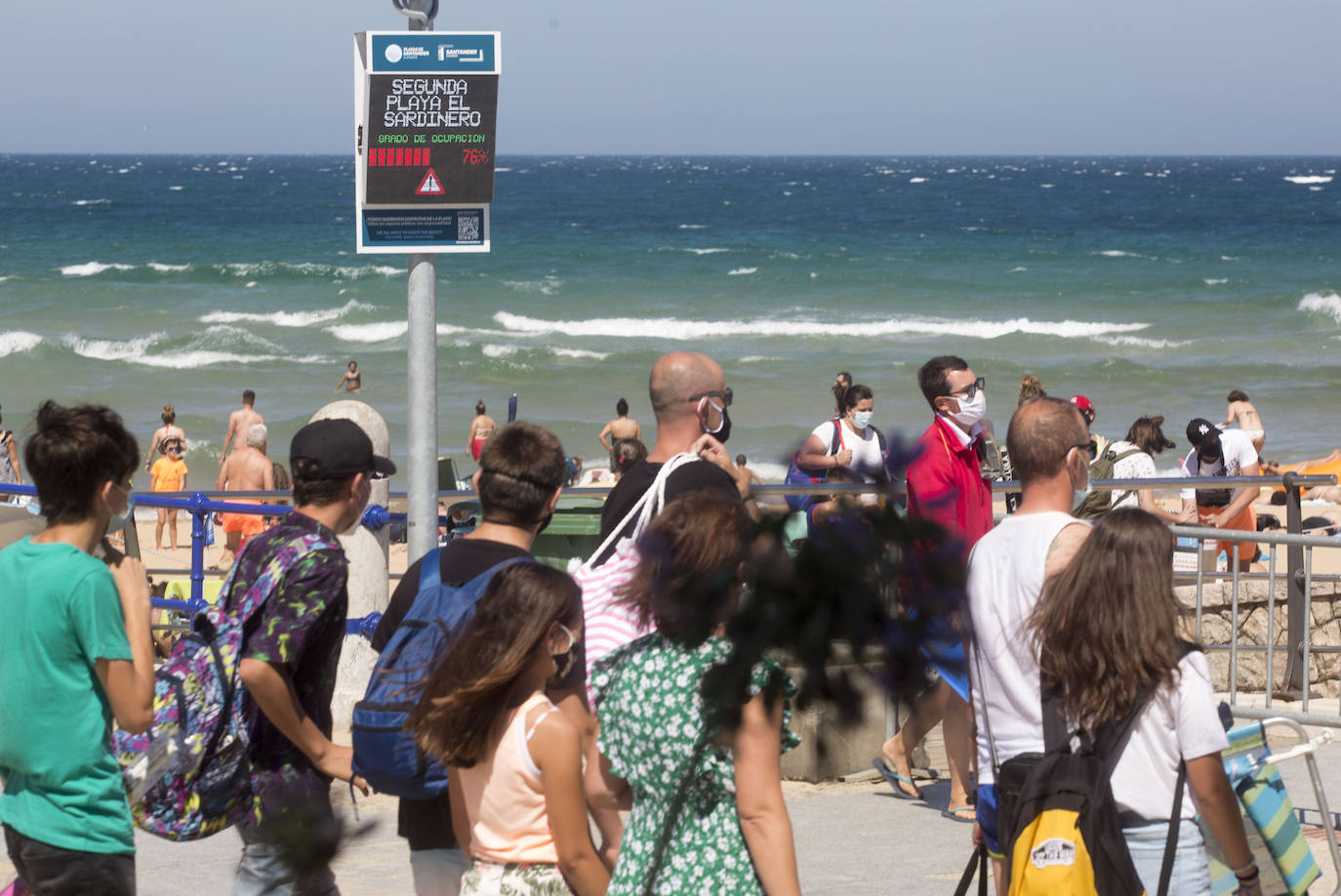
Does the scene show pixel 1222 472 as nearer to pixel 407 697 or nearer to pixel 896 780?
pixel 896 780

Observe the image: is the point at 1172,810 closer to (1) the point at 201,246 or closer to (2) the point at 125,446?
(2) the point at 125,446

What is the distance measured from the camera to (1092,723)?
9.78 feet

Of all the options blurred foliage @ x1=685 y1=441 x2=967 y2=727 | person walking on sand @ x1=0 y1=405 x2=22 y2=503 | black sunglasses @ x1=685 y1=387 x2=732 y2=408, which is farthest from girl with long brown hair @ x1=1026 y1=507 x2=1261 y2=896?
person walking on sand @ x1=0 y1=405 x2=22 y2=503

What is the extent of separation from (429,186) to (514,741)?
259 cm

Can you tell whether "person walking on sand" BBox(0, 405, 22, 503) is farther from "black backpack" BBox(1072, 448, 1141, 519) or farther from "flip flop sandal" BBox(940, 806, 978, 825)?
"flip flop sandal" BBox(940, 806, 978, 825)

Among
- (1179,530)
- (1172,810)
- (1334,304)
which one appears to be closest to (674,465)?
(1172,810)

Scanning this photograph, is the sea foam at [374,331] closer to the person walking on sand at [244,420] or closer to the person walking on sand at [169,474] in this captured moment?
the person walking on sand at [244,420]

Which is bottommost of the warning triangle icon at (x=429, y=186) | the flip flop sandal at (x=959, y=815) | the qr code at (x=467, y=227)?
the flip flop sandal at (x=959, y=815)

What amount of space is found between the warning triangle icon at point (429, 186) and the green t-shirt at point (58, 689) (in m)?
2.26

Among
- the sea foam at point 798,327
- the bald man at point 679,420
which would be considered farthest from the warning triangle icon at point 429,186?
the sea foam at point 798,327

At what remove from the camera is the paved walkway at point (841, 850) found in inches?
184

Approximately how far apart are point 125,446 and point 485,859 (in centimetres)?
109

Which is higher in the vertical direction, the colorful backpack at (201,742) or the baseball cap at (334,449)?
the baseball cap at (334,449)

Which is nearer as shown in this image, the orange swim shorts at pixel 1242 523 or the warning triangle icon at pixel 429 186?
the warning triangle icon at pixel 429 186
